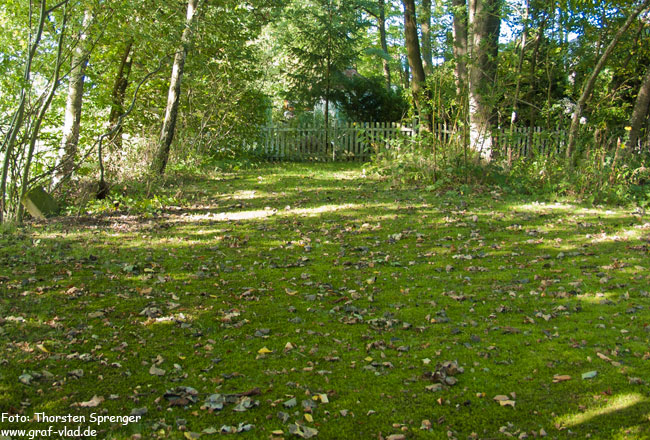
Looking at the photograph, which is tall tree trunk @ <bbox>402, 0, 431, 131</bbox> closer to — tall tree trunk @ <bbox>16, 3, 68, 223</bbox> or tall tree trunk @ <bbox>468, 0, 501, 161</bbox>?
tall tree trunk @ <bbox>468, 0, 501, 161</bbox>

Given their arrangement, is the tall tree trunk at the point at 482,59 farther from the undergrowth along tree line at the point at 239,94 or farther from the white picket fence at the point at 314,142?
the white picket fence at the point at 314,142

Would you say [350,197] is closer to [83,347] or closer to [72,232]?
[72,232]

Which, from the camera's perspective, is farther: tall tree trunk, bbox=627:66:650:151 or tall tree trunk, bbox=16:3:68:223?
tall tree trunk, bbox=627:66:650:151

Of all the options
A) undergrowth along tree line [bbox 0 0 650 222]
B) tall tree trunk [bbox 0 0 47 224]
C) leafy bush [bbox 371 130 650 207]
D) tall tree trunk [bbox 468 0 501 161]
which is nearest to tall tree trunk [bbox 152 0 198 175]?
undergrowth along tree line [bbox 0 0 650 222]

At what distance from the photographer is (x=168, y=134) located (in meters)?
11.6

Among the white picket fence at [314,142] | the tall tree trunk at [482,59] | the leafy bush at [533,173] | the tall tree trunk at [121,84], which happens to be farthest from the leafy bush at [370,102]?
the leafy bush at [533,173]

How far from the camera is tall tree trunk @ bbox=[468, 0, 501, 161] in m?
11.6

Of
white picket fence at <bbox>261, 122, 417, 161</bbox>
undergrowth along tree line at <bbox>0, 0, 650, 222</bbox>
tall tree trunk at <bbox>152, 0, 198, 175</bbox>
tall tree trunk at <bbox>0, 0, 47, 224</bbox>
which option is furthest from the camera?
white picket fence at <bbox>261, 122, 417, 161</bbox>

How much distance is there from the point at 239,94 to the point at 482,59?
641 centimetres

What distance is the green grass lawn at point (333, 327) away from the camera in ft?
10.8

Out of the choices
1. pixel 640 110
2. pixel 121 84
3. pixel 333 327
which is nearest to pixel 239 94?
pixel 121 84

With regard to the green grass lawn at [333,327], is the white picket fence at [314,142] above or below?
above

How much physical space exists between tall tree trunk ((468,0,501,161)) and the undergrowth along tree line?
5cm

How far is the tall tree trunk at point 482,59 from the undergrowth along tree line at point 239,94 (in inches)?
1.9
